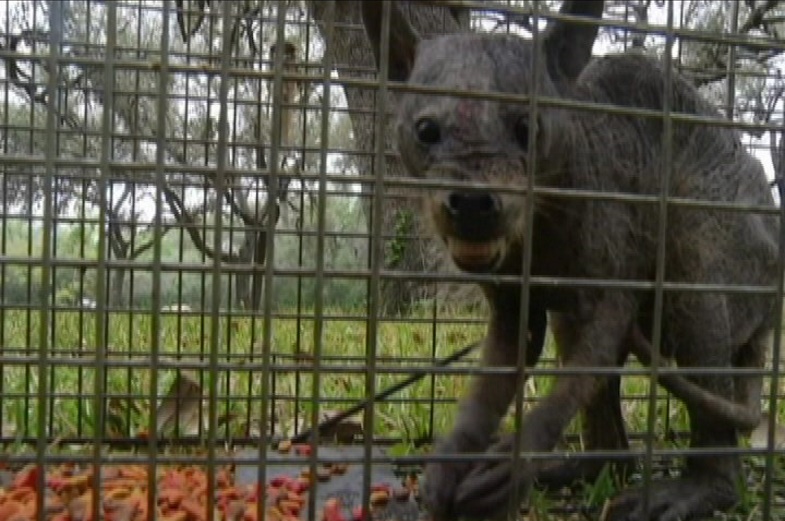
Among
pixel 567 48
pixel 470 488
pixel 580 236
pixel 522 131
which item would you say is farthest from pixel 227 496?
pixel 567 48

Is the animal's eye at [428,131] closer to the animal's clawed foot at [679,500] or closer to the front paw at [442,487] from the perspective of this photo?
the front paw at [442,487]

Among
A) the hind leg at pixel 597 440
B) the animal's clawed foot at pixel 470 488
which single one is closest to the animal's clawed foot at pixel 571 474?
the hind leg at pixel 597 440

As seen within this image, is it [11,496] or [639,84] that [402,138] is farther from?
[11,496]

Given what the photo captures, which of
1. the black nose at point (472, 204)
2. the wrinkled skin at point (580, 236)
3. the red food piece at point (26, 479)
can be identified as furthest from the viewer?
the red food piece at point (26, 479)

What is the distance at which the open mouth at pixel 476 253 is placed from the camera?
1867 mm

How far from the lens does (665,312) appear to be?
97.7 inches

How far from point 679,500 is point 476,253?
985 mm

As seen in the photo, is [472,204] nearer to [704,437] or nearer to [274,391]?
[704,437]

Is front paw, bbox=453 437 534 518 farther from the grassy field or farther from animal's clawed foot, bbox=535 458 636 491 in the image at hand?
animal's clawed foot, bbox=535 458 636 491

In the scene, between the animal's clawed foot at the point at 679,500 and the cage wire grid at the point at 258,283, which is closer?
the cage wire grid at the point at 258,283

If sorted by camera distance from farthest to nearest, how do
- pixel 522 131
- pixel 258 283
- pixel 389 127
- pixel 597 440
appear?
pixel 258 283, pixel 389 127, pixel 597 440, pixel 522 131

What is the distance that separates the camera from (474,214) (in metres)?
1.77

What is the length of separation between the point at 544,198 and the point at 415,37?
0.45 metres

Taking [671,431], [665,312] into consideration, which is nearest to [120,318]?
[671,431]
